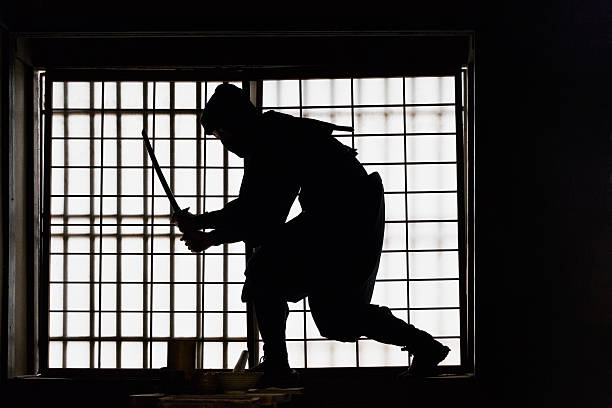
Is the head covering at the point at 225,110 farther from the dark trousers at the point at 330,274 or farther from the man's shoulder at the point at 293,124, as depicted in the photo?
the dark trousers at the point at 330,274

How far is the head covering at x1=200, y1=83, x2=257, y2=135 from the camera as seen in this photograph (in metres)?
5.22

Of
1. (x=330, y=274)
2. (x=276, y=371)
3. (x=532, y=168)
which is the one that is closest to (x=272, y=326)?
(x=276, y=371)

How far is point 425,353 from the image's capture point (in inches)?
209

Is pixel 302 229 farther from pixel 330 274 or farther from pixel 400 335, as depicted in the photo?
pixel 400 335

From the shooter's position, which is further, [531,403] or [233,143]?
[531,403]

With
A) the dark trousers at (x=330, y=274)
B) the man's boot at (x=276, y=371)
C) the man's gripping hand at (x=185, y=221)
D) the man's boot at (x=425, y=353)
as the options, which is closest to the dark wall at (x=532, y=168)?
the man's boot at (x=425, y=353)

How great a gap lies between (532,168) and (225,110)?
69.8 inches

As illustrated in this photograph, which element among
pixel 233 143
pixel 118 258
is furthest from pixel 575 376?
pixel 118 258

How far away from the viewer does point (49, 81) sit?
6.32 metres

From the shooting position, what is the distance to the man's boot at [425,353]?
5.26m

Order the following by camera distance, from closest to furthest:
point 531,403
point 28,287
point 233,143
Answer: point 233,143 < point 531,403 < point 28,287

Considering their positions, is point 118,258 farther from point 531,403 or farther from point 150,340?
point 531,403

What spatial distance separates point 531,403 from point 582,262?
2.67ft

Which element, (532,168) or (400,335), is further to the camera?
(532,168)
